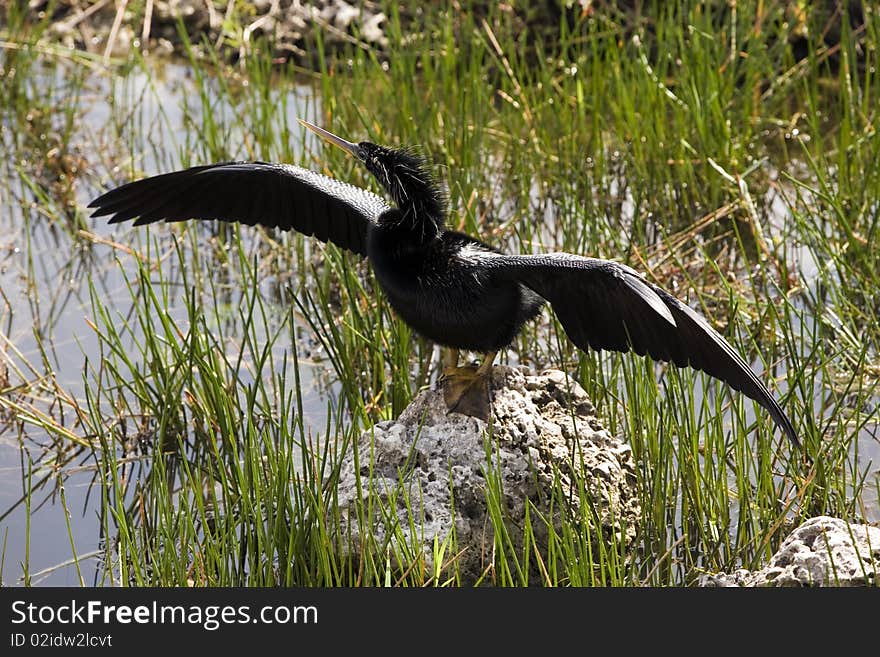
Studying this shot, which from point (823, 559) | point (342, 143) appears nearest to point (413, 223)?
point (342, 143)

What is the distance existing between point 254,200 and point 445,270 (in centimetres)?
71

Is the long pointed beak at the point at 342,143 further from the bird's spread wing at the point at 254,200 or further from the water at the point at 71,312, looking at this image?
the water at the point at 71,312

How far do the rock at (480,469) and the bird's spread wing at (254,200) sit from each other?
534 millimetres

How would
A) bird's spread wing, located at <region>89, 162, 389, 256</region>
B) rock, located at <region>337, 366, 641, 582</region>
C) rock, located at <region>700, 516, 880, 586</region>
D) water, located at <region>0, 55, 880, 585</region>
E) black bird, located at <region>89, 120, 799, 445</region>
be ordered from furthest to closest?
water, located at <region>0, 55, 880, 585</region> < bird's spread wing, located at <region>89, 162, 389, 256</region> < rock, located at <region>337, 366, 641, 582</region> < black bird, located at <region>89, 120, 799, 445</region> < rock, located at <region>700, 516, 880, 586</region>

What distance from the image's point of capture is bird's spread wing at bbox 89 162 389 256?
3.14 metres

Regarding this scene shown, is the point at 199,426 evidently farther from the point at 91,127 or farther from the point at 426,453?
the point at 91,127

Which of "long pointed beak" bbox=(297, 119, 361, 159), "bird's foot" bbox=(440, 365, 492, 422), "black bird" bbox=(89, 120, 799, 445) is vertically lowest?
"bird's foot" bbox=(440, 365, 492, 422)

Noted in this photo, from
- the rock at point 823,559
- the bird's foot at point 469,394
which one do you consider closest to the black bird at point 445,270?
the bird's foot at point 469,394

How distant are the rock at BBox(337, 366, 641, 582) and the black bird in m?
0.07

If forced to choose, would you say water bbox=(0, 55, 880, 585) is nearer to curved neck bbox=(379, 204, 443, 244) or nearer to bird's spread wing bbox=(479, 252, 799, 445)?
curved neck bbox=(379, 204, 443, 244)

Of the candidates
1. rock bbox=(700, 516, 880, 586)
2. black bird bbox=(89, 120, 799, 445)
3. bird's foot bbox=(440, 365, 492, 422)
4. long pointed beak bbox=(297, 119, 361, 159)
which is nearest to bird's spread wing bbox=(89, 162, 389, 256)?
black bird bbox=(89, 120, 799, 445)

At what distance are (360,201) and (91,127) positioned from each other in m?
3.29

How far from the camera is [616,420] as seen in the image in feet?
11.3

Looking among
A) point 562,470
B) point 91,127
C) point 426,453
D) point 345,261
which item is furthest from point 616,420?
point 91,127
